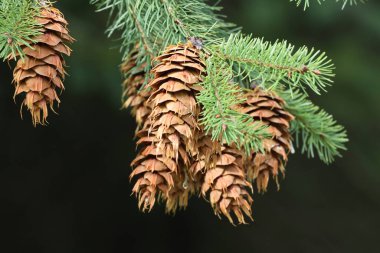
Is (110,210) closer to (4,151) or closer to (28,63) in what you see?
(4,151)

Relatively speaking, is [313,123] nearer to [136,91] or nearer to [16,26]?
[136,91]

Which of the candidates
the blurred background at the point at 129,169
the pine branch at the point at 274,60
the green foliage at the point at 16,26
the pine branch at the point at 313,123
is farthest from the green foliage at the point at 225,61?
the blurred background at the point at 129,169

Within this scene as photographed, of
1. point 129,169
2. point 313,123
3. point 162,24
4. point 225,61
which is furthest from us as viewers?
point 129,169

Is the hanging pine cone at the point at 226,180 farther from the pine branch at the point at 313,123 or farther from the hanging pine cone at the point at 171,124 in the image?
the pine branch at the point at 313,123

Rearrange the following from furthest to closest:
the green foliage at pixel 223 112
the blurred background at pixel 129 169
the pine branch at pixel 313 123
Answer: the blurred background at pixel 129 169 → the pine branch at pixel 313 123 → the green foliage at pixel 223 112

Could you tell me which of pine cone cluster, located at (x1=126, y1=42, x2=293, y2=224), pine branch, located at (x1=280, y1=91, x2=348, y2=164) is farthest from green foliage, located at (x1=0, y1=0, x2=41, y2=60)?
pine branch, located at (x1=280, y1=91, x2=348, y2=164)

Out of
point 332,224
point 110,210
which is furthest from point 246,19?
point 332,224

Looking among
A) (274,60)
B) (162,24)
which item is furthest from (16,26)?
(274,60)
